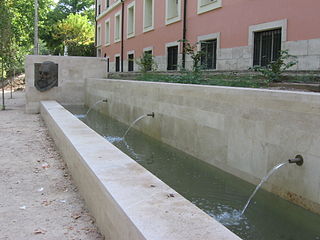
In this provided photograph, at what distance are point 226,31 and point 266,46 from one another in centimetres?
224

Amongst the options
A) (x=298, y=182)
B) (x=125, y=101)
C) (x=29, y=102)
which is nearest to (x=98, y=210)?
(x=298, y=182)

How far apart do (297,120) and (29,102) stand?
513 inches

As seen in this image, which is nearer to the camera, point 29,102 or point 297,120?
point 297,120

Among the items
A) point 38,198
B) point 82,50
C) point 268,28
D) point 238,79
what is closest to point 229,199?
point 38,198

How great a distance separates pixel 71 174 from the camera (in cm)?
564

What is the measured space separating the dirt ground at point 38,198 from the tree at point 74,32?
38.5m

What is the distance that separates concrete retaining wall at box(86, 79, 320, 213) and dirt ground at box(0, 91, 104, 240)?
2.44 metres

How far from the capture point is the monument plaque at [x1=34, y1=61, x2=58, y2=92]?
15.9 m

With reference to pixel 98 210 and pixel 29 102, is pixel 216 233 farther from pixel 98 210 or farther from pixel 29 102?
pixel 29 102

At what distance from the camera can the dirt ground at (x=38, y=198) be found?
3.76m

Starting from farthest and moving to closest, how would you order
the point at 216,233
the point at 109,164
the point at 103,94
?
the point at 103,94, the point at 109,164, the point at 216,233

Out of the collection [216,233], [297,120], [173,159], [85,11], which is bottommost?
[173,159]

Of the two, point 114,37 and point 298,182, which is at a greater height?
point 114,37

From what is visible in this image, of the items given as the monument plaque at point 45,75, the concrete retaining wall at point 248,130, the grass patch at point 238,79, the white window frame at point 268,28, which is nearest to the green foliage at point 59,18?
the monument plaque at point 45,75
